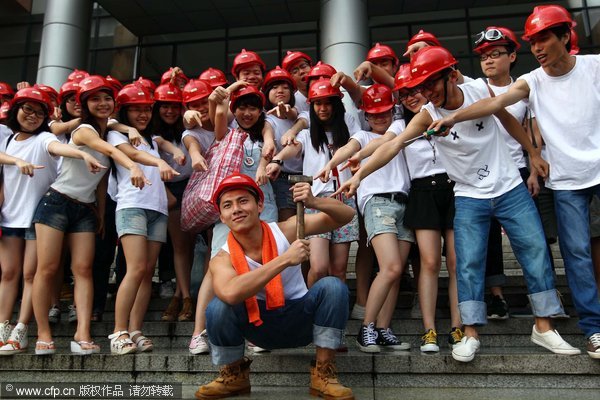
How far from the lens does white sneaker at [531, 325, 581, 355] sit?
133 inches

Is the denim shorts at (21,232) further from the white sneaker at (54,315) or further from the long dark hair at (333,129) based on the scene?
the long dark hair at (333,129)

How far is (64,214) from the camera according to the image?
4266mm

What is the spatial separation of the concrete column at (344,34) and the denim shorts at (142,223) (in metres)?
6.11

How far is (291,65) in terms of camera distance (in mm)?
5566

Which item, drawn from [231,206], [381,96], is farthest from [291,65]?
[231,206]

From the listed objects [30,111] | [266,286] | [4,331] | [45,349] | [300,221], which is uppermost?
[30,111]

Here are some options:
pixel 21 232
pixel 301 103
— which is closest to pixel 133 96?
pixel 21 232

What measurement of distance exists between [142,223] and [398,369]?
2.41 m

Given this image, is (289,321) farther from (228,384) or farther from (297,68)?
(297,68)

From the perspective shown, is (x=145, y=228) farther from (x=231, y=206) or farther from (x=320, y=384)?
(x=320, y=384)

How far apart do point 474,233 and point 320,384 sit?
61.3 inches

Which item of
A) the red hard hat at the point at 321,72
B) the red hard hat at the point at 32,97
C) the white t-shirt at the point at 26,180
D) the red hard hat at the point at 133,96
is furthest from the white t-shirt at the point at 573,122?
the red hard hat at the point at 32,97

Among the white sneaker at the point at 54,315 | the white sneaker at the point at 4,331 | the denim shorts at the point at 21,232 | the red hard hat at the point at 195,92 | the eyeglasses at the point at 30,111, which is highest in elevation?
the red hard hat at the point at 195,92

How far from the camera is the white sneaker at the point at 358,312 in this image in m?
4.43
